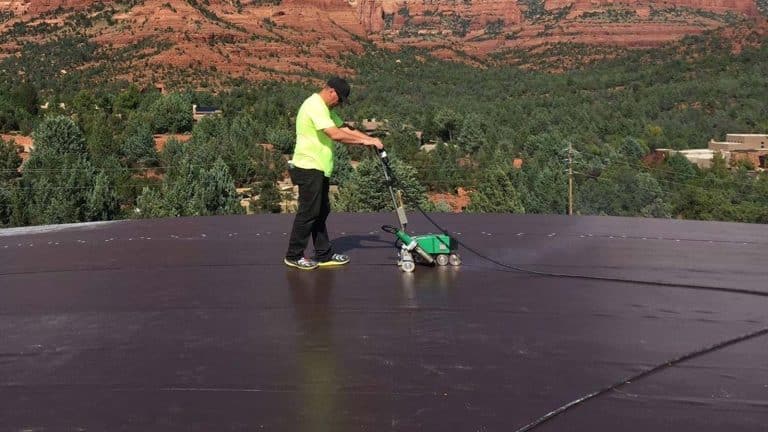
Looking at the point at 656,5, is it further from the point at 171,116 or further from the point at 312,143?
the point at 312,143

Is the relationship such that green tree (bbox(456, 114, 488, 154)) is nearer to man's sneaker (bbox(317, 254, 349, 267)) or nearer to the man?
man's sneaker (bbox(317, 254, 349, 267))

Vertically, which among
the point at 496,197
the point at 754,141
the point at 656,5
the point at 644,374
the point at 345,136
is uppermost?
the point at 656,5

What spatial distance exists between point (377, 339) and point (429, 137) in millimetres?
39608

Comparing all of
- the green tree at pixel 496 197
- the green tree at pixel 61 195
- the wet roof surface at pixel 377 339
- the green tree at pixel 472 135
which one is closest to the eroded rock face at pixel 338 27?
the green tree at pixel 472 135

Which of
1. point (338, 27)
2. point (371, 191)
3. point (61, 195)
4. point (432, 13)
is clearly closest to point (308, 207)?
point (371, 191)

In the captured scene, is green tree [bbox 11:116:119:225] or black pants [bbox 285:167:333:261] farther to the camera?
green tree [bbox 11:116:119:225]

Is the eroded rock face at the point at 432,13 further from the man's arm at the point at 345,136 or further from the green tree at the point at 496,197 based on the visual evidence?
the man's arm at the point at 345,136

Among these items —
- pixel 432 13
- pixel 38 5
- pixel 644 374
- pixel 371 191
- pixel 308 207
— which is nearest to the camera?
pixel 644 374

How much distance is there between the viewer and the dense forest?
20.8m

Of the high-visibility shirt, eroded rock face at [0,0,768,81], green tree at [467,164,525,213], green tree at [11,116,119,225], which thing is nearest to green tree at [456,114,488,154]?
green tree at [467,164,525,213]

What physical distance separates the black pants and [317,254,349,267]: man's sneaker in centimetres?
17

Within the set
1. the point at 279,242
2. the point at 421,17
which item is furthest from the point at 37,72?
the point at 421,17

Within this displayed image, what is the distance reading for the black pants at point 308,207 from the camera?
502 centimetres

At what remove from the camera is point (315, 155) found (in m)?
5.00
